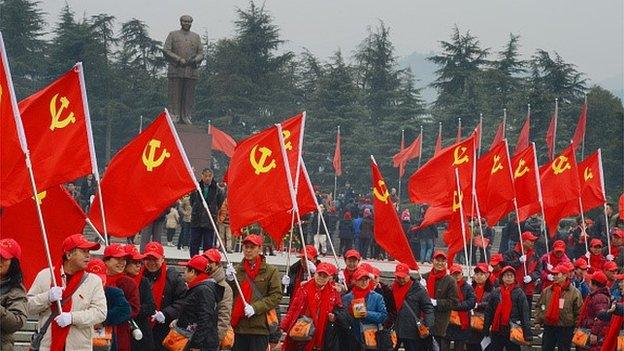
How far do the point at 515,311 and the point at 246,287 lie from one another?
18.0ft

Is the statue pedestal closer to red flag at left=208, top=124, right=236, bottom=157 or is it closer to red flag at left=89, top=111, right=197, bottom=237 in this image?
red flag at left=208, top=124, right=236, bottom=157

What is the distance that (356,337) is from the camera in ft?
55.7

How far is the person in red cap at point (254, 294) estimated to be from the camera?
1578cm

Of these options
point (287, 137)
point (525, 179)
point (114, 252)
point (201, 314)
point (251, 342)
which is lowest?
point (251, 342)

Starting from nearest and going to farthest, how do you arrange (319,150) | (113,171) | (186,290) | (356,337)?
(186,290)
(113,171)
(356,337)
(319,150)

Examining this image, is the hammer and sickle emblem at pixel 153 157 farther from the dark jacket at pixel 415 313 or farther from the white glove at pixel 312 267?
the dark jacket at pixel 415 313

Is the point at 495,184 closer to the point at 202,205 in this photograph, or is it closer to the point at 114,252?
the point at 202,205

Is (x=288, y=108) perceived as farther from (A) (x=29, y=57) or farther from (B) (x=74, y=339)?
(B) (x=74, y=339)

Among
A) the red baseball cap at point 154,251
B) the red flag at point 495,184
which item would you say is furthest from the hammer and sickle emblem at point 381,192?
the red baseball cap at point 154,251

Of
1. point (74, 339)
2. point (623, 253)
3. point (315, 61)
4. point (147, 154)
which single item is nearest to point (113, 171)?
point (147, 154)

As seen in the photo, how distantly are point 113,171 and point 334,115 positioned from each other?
49328 millimetres

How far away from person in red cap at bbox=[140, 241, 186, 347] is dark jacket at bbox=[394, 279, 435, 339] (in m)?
4.19

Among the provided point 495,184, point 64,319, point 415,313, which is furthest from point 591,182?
point 64,319

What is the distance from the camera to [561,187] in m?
26.4
